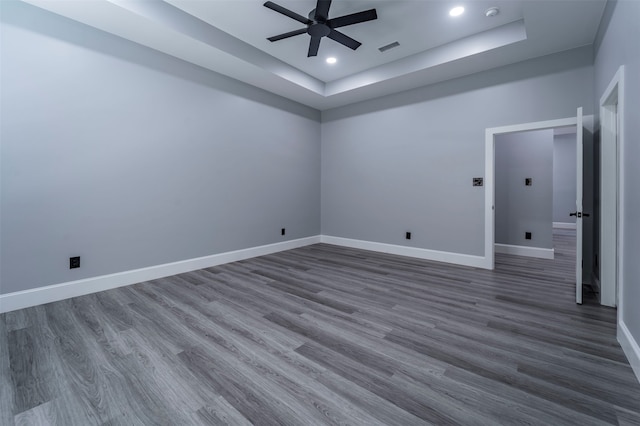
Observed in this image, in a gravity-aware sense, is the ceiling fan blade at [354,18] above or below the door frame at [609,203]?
above

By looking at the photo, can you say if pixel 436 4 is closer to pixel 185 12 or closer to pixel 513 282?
pixel 185 12

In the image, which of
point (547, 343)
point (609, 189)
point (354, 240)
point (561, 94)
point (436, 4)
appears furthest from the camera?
point (354, 240)

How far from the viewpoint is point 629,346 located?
176cm

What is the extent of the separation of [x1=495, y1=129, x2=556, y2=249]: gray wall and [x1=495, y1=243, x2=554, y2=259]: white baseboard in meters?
0.06

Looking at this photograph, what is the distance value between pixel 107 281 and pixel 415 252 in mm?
4306

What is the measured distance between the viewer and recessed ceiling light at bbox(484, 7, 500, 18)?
2.97m

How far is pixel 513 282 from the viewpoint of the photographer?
11.0ft

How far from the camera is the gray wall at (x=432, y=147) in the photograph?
3.60m

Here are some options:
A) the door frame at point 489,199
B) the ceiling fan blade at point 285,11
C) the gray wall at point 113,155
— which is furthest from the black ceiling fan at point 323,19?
the door frame at point 489,199

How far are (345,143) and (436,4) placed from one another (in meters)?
2.88

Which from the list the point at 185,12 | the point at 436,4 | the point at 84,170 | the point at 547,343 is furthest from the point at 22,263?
the point at 436,4

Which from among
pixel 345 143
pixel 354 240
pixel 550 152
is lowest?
pixel 354 240

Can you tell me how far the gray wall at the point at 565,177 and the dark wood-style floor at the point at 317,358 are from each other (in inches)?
272

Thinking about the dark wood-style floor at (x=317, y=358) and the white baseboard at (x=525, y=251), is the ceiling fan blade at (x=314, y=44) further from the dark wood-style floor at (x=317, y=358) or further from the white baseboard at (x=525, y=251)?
the white baseboard at (x=525, y=251)
